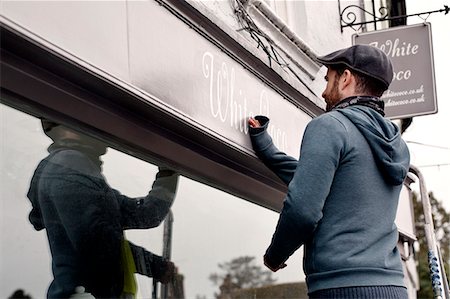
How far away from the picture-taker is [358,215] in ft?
10.1

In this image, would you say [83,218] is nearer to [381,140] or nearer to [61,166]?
[61,166]

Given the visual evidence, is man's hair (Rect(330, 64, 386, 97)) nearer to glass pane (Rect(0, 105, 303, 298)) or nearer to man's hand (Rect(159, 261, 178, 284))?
glass pane (Rect(0, 105, 303, 298))

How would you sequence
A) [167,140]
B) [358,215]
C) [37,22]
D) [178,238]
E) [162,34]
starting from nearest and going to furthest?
[37,22] → [358,215] → [162,34] → [167,140] → [178,238]

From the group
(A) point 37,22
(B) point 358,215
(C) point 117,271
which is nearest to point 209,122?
(C) point 117,271

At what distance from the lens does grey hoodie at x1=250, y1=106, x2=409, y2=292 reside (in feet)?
9.77

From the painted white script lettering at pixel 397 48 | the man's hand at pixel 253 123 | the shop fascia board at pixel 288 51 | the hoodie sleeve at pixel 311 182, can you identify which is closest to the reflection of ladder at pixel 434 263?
the shop fascia board at pixel 288 51

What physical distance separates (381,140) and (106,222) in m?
1.11

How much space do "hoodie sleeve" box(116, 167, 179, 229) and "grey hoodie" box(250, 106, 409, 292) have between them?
0.76 meters

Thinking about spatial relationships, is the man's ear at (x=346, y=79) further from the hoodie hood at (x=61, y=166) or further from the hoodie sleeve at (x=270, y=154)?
the hoodie hood at (x=61, y=166)

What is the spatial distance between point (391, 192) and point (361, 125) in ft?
0.92

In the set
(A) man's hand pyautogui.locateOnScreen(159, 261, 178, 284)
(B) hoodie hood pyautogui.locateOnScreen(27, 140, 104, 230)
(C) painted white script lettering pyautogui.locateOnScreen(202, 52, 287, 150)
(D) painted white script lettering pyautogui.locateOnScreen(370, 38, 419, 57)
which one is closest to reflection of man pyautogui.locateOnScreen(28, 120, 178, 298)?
(B) hoodie hood pyautogui.locateOnScreen(27, 140, 104, 230)

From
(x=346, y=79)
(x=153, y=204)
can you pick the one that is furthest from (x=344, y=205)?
(x=153, y=204)

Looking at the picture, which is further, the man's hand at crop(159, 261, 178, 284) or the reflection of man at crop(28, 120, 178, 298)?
the man's hand at crop(159, 261, 178, 284)

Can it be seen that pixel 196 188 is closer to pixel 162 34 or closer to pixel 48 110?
pixel 162 34
